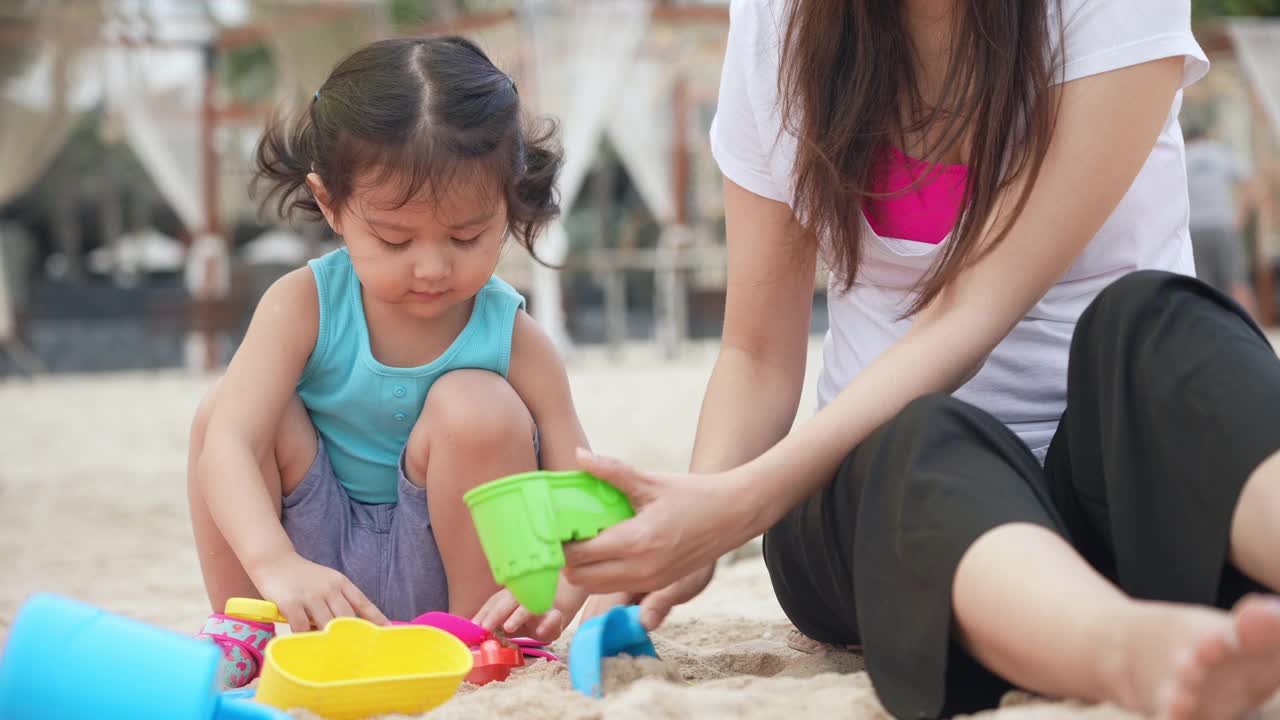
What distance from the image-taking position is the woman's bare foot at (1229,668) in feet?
2.35

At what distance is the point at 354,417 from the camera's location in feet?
5.12

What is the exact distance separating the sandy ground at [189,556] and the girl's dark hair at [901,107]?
1.40 feet

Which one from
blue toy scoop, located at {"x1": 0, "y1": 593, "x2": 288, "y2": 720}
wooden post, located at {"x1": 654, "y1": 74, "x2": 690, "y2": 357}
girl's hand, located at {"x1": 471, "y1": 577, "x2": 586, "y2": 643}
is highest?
blue toy scoop, located at {"x1": 0, "y1": 593, "x2": 288, "y2": 720}

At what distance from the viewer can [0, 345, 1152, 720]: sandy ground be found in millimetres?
1084

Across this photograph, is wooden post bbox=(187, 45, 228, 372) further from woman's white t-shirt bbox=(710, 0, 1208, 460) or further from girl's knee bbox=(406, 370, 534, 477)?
woman's white t-shirt bbox=(710, 0, 1208, 460)

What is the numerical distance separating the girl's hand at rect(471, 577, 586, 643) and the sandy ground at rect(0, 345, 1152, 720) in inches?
2.7

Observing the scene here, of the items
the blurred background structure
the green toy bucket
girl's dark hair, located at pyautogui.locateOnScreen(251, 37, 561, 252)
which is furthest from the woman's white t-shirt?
the blurred background structure

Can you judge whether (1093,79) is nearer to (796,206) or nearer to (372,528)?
(796,206)

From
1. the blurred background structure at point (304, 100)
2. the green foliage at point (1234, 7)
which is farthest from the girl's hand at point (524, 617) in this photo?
the green foliage at point (1234, 7)

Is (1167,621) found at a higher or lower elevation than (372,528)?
higher

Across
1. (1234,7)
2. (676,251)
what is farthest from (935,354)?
(1234,7)

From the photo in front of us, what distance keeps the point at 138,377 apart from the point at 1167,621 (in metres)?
8.88

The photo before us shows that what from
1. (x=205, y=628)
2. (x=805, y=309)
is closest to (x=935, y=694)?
(x=805, y=309)

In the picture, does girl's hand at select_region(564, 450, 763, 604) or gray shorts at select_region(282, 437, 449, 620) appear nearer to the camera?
girl's hand at select_region(564, 450, 763, 604)
